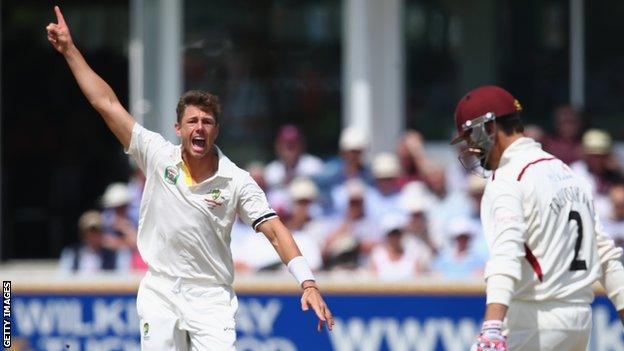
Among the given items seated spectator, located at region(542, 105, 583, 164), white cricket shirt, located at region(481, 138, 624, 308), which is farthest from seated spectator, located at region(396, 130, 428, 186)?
white cricket shirt, located at region(481, 138, 624, 308)

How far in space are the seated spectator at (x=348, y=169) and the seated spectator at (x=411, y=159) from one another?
301mm

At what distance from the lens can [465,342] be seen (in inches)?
369

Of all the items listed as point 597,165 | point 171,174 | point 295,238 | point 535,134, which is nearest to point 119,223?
point 295,238

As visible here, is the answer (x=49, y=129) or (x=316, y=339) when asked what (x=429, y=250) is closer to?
(x=316, y=339)

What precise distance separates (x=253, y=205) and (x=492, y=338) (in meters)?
1.41

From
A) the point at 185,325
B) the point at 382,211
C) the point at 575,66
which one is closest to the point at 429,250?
the point at 382,211

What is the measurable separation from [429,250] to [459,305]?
1.22 meters

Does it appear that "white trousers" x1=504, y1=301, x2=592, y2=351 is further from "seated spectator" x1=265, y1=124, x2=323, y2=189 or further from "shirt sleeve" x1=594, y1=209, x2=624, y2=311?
"seated spectator" x1=265, y1=124, x2=323, y2=189

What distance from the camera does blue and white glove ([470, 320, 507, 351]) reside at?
19.4 ft

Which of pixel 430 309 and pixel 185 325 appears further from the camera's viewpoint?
pixel 430 309

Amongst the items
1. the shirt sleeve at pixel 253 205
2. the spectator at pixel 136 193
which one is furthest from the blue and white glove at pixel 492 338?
the spectator at pixel 136 193

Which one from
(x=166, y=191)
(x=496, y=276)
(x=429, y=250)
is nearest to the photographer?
(x=496, y=276)

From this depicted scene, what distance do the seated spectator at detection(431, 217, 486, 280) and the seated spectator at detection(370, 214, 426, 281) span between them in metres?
0.15

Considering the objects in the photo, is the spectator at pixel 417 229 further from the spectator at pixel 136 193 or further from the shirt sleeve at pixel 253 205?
the shirt sleeve at pixel 253 205
